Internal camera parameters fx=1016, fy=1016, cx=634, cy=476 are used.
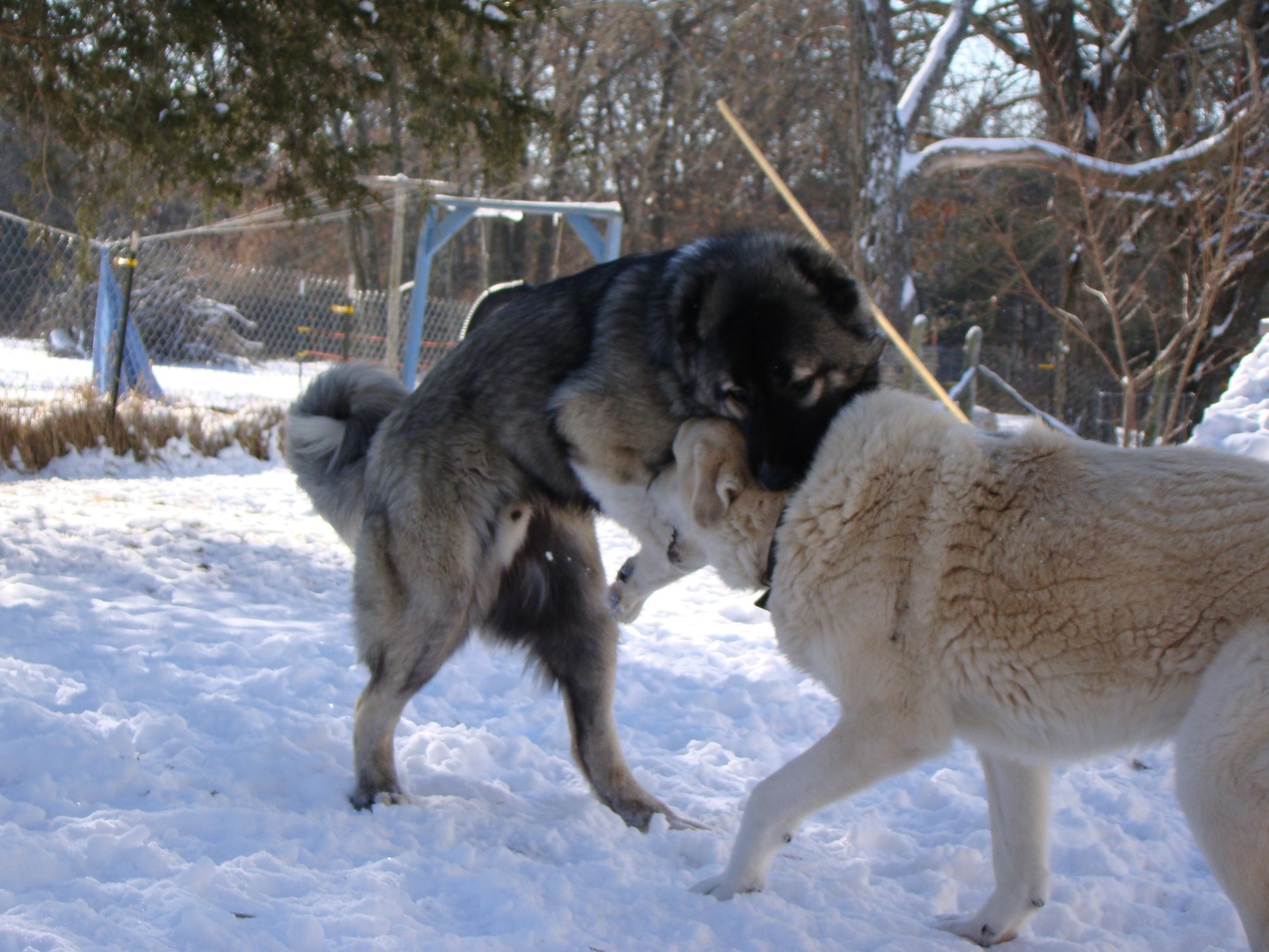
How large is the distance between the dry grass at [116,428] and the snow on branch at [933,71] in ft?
24.0

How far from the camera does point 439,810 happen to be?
3.10m

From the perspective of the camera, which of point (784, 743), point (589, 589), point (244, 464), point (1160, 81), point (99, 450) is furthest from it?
point (1160, 81)

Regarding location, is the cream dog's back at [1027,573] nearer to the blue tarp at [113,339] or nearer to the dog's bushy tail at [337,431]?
the dog's bushy tail at [337,431]

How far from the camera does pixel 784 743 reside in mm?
4117

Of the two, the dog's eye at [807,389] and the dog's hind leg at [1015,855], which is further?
the dog's eye at [807,389]

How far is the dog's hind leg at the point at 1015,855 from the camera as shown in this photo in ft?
8.91

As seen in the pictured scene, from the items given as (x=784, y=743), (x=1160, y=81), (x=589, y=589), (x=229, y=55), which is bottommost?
(x=784, y=743)

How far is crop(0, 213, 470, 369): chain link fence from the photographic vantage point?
12508mm

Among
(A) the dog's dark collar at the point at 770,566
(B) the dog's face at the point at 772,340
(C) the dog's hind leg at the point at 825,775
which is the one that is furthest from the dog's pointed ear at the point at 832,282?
(C) the dog's hind leg at the point at 825,775

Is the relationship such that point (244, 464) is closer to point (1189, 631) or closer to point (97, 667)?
point (97, 667)

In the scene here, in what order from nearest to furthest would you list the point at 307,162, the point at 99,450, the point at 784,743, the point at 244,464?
the point at 784,743 < the point at 307,162 < the point at 99,450 < the point at 244,464

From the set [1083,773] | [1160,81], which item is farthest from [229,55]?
[1160,81]

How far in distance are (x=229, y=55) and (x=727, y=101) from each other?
50.8ft

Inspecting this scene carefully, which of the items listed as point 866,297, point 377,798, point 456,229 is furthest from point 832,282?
point 456,229
